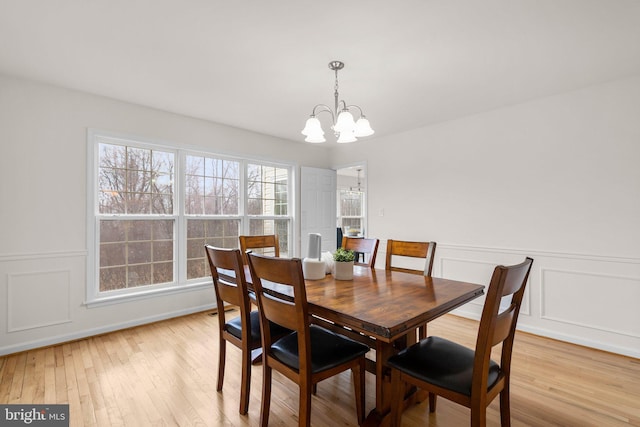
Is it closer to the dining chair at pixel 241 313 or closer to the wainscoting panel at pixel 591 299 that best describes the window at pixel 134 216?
the dining chair at pixel 241 313

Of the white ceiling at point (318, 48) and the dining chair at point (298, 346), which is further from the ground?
the white ceiling at point (318, 48)

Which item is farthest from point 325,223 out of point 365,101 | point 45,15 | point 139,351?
point 45,15

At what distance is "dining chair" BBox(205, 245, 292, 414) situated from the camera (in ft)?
5.83

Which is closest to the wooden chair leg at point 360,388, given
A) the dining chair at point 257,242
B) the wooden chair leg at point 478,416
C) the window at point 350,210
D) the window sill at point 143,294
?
the wooden chair leg at point 478,416

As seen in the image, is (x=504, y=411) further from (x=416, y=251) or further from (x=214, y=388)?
(x=214, y=388)

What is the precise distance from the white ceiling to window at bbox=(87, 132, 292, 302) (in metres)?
0.70

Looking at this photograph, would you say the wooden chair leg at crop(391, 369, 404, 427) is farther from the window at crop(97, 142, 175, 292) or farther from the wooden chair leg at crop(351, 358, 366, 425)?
the window at crop(97, 142, 175, 292)

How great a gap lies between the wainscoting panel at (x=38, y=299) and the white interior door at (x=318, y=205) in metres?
2.84

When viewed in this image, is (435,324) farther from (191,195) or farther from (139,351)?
(191,195)

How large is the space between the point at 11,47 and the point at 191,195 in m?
1.96

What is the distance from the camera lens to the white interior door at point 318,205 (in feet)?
15.9

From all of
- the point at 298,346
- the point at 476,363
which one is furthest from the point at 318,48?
the point at 476,363

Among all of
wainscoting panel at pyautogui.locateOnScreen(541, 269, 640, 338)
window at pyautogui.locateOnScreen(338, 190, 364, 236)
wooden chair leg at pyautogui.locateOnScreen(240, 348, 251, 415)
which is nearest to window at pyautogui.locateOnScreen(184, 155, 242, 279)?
wooden chair leg at pyautogui.locateOnScreen(240, 348, 251, 415)

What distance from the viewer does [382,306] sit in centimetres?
149
